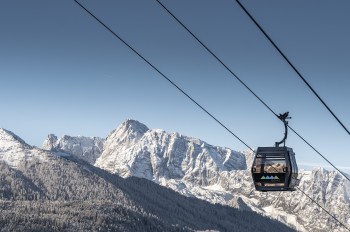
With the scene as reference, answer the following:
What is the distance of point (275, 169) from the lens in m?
38.6

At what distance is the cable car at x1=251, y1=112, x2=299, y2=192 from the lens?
1483 inches

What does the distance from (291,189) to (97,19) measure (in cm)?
2326

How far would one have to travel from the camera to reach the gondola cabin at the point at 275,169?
1484 inches

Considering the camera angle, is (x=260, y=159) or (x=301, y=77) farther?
(x=260, y=159)

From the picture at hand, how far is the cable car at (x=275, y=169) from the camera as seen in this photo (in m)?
37.7

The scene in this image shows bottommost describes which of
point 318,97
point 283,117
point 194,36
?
point 318,97

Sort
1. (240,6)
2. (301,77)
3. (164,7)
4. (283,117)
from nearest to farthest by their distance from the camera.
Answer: (240,6)
(301,77)
(164,7)
(283,117)

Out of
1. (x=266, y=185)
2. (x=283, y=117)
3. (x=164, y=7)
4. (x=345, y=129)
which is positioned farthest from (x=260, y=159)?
(x=164, y=7)

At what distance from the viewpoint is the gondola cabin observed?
124 ft

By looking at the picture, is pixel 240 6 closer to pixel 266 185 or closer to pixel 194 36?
pixel 194 36

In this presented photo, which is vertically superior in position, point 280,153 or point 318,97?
point 280,153

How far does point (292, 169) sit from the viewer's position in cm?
3809

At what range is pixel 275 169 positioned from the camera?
38.6m

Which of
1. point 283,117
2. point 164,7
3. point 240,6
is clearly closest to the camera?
point 240,6
